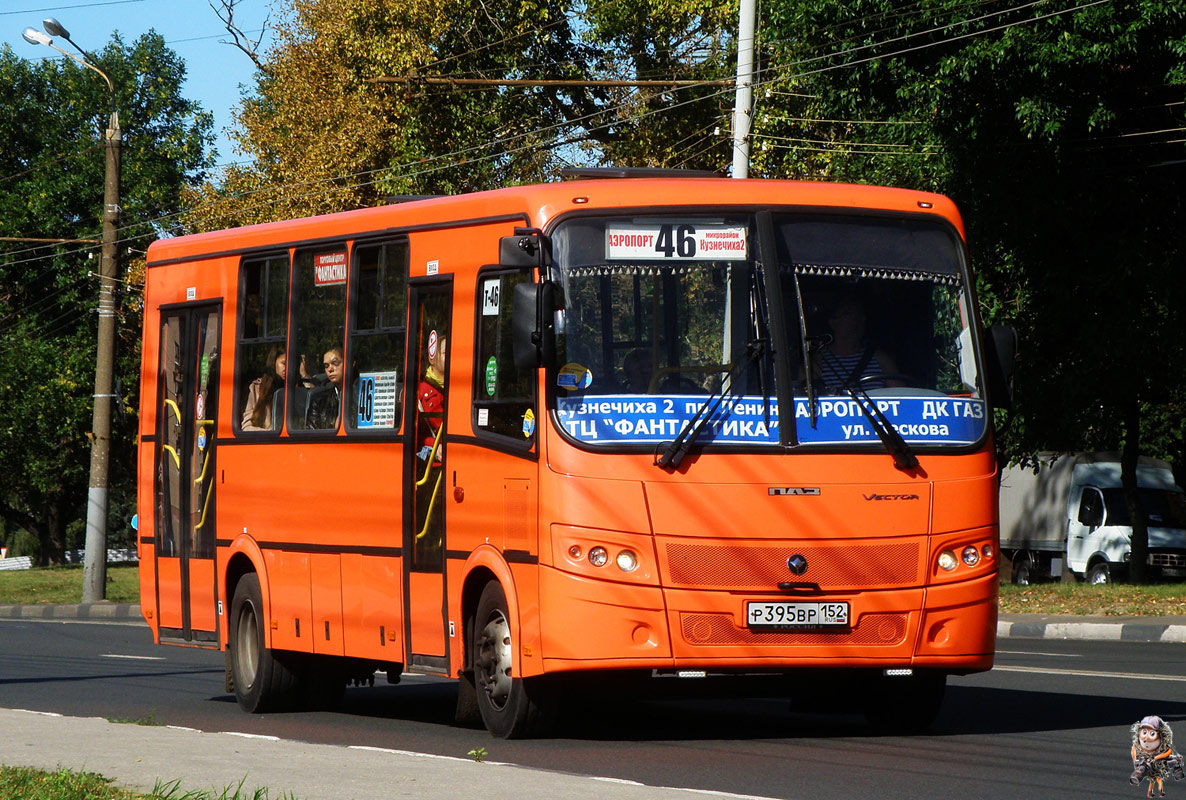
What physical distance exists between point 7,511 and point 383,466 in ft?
177

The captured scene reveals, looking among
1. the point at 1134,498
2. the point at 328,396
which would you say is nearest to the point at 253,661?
the point at 328,396

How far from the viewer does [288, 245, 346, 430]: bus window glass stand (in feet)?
40.3

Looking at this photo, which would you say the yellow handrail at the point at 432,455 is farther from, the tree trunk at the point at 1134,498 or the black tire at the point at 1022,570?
the black tire at the point at 1022,570

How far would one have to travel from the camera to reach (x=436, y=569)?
436 inches

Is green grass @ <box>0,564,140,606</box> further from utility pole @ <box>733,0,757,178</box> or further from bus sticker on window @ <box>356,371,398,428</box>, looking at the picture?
bus sticker on window @ <box>356,371,398,428</box>

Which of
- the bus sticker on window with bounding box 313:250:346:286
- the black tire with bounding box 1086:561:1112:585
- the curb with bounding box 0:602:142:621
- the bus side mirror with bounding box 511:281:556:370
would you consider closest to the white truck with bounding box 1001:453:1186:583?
the black tire with bounding box 1086:561:1112:585

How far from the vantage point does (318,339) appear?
12.5 meters

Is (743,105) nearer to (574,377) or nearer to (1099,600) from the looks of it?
(1099,600)

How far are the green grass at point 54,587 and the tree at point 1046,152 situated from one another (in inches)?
517

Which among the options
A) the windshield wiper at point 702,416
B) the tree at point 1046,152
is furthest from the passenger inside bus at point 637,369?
the tree at point 1046,152

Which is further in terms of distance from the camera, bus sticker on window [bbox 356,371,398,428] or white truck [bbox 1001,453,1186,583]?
white truck [bbox 1001,453,1186,583]

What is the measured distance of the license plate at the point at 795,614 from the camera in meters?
9.66

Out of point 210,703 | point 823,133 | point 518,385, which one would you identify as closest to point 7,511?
point 823,133

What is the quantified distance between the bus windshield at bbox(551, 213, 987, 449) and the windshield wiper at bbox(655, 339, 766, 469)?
1 cm
